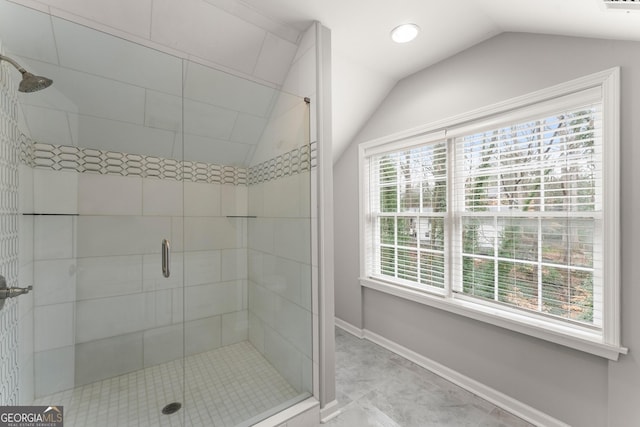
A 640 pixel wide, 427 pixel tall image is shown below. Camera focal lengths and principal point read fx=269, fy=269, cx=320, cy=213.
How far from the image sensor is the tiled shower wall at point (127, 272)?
1590mm

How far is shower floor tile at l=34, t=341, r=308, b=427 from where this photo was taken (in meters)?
1.52

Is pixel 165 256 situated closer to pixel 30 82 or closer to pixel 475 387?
pixel 30 82

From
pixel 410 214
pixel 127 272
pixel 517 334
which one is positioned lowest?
pixel 517 334

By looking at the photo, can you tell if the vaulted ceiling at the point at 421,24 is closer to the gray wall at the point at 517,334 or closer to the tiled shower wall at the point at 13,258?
the gray wall at the point at 517,334

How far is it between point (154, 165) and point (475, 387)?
2763mm

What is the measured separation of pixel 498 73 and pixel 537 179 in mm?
774

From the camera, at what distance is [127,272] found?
1.78 meters

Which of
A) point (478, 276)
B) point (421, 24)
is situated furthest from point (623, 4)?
point (478, 276)

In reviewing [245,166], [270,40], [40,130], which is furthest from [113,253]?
[270,40]

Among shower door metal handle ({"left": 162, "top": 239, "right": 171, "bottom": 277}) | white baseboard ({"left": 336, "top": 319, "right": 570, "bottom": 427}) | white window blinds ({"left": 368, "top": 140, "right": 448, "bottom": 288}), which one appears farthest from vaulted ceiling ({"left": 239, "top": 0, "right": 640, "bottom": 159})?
white baseboard ({"left": 336, "top": 319, "right": 570, "bottom": 427})

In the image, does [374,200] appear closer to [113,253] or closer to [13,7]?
[113,253]

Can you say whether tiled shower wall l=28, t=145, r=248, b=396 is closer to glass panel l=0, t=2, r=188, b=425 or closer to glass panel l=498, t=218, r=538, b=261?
glass panel l=0, t=2, r=188, b=425

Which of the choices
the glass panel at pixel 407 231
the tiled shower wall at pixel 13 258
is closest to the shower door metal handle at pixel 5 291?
the tiled shower wall at pixel 13 258

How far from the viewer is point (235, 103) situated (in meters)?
1.93
